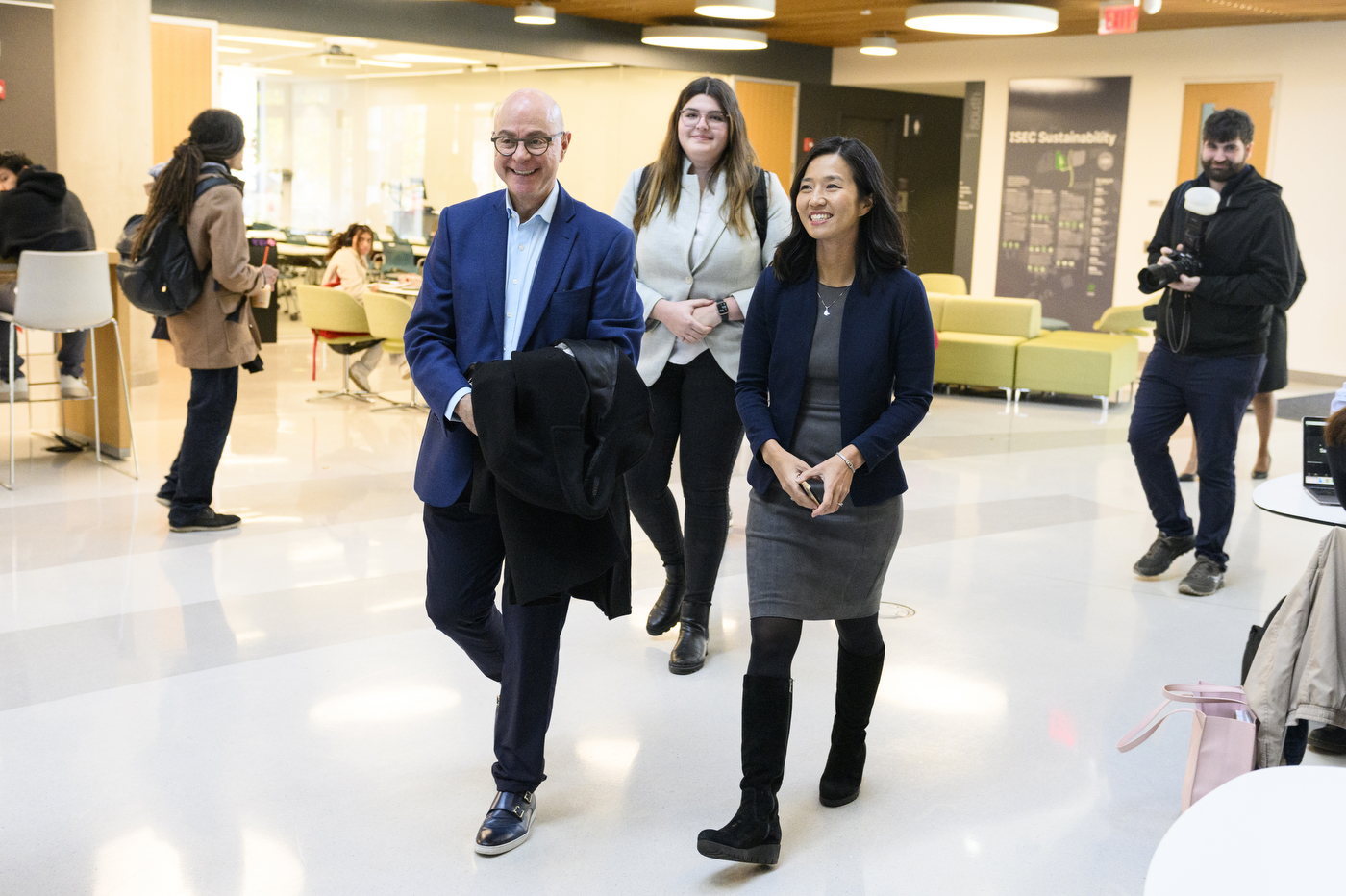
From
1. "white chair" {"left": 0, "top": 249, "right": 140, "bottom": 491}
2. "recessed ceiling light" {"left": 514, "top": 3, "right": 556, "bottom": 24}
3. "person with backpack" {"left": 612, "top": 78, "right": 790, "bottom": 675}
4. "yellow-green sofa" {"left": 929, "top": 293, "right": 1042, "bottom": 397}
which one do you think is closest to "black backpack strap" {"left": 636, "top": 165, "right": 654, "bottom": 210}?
"person with backpack" {"left": 612, "top": 78, "right": 790, "bottom": 675}

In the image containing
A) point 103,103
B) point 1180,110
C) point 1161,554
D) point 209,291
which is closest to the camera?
point 1161,554

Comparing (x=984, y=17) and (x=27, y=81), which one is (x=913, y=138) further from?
(x=27, y=81)

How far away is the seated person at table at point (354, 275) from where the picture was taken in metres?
8.99

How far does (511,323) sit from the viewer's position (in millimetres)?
2678

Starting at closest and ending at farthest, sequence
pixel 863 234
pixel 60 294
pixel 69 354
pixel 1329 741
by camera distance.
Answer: pixel 863 234 < pixel 1329 741 < pixel 60 294 < pixel 69 354

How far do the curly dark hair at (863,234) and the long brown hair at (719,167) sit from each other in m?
0.92

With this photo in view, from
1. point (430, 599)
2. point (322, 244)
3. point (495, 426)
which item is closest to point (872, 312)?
point (495, 426)

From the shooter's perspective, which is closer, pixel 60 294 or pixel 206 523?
pixel 206 523

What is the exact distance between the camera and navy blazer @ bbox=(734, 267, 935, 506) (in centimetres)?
273

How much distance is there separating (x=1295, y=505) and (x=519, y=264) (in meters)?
1.85

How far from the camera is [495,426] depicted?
2.45 m

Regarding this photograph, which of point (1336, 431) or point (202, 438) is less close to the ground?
point (1336, 431)

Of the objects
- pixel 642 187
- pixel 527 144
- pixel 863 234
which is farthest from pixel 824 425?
pixel 642 187

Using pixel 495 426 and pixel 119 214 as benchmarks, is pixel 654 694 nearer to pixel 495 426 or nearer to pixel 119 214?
pixel 495 426
